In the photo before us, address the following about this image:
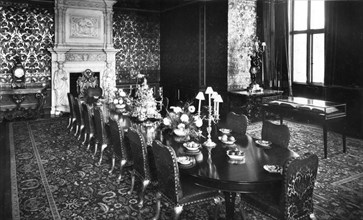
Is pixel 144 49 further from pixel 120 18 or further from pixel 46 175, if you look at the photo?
pixel 46 175

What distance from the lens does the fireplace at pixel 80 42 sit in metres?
9.59

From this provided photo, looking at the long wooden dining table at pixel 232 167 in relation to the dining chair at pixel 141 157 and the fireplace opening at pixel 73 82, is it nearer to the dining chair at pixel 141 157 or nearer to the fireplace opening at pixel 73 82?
the dining chair at pixel 141 157

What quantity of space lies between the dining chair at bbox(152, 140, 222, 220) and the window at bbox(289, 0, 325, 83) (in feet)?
21.4

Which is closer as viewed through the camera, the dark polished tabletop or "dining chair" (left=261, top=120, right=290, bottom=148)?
the dark polished tabletop

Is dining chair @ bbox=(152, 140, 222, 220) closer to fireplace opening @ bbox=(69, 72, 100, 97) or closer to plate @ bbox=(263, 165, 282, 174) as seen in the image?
plate @ bbox=(263, 165, 282, 174)

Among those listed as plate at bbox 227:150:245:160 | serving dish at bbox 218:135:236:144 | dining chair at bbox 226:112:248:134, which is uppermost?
dining chair at bbox 226:112:248:134

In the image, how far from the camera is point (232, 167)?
288cm

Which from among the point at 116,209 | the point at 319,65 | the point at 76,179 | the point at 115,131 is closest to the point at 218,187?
the point at 116,209

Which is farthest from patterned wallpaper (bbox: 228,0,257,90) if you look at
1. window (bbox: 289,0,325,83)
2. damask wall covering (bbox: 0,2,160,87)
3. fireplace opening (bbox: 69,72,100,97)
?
fireplace opening (bbox: 69,72,100,97)

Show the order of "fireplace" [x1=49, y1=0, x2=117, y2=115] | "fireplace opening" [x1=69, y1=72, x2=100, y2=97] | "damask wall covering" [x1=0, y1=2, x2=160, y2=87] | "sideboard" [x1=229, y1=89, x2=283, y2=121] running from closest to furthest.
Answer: "sideboard" [x1=229, y1=89, x2=283, y2=121] → "damask wall covering" [x1=0, y1=2, x2=160, y2=87] → "fireplace" [x1=49, y1=0, x2=117, y2=115] → "fireplace opening" [x1=69, y1=72, x2=100, y2=97]

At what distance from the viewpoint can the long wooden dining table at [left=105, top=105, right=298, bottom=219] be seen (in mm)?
2615

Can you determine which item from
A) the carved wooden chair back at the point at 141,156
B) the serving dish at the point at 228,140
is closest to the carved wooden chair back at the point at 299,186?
the serving dish at the point at 228,140

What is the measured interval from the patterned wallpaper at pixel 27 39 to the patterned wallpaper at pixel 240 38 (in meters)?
5.45

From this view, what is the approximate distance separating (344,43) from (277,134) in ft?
15.5
